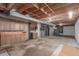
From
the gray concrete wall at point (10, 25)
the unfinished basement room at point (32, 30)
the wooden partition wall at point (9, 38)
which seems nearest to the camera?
the unfinished basement room at point (32, 30)

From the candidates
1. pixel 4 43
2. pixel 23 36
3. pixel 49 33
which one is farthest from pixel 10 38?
pixel 49 33

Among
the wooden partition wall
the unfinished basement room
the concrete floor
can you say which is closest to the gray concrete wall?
the unfinished basement room

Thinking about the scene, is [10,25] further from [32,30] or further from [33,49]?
[32,30]

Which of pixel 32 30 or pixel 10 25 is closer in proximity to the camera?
pixel 10 25

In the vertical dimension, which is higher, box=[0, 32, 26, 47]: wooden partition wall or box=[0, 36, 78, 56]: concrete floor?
box=[0, 32, 26, 47]: wooden partition wall

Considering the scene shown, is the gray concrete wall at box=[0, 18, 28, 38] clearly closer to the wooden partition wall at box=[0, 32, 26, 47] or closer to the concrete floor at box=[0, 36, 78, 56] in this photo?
the wooden partition wall at box=[0, 32, 26, 47]

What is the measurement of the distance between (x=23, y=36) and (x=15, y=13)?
2.63m

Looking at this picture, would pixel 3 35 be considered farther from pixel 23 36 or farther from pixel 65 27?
pixel 65 27

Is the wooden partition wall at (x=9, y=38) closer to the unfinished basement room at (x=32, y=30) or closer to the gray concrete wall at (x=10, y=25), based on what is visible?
the unfinished basement room at (x=32, y=30)

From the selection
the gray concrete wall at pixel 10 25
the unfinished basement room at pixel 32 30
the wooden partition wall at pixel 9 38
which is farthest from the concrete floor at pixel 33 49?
the gray concrete wall at pixel 10 25

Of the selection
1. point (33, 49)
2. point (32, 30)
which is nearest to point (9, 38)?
point (33, 49)

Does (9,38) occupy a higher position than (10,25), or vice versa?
(10,25)

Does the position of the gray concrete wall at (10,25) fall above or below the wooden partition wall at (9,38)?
above

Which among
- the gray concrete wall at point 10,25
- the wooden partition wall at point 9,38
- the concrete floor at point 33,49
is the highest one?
the gray concrete wall at point 10,25
